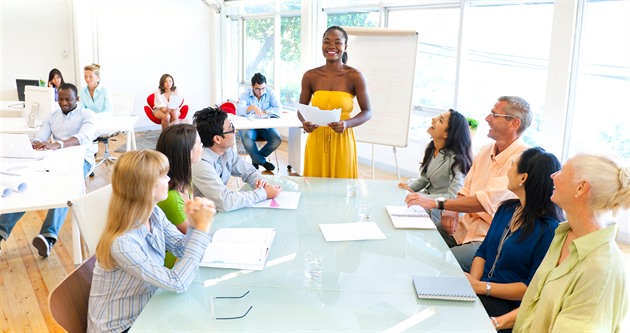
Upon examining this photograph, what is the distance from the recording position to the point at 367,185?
9.86 feet

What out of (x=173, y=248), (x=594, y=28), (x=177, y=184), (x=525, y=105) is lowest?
(x=173, y=248)

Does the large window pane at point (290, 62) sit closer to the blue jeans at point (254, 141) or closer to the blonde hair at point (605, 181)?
the blue jeans at point (254, 141)

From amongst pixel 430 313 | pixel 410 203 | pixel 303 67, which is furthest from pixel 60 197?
pixel 303 67

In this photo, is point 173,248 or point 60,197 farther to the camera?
point 60,197

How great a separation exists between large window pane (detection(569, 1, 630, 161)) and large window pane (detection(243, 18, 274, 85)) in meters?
5.53

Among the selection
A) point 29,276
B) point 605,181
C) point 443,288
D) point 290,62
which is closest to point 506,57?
point 290,62

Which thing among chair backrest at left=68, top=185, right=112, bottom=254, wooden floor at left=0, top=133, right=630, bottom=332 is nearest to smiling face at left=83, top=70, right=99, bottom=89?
wooden floor at left=0, top=133, right=630, bottom=332

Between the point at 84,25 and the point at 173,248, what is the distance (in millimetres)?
7599

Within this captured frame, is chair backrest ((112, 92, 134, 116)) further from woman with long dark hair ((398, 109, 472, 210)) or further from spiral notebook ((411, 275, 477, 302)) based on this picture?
spiral notebook ((411, 275, 477, 302))

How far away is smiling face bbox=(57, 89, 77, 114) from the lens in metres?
4.25

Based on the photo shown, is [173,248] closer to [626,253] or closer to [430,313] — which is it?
[430,313]

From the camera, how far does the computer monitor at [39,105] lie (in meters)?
4.87

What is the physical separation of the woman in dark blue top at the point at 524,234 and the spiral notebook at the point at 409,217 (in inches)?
13.4

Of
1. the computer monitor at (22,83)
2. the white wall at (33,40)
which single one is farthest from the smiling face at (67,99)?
the white wall at (33,40)
